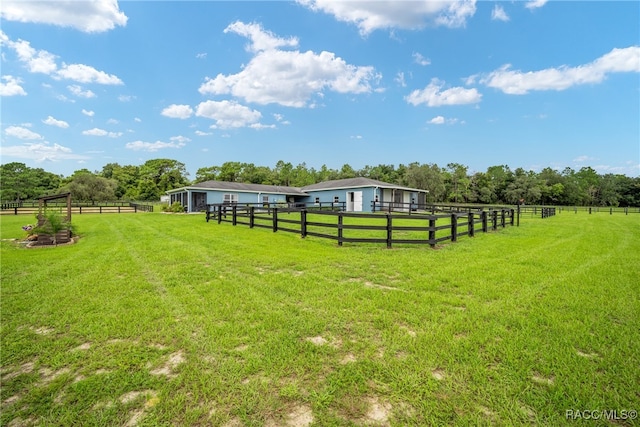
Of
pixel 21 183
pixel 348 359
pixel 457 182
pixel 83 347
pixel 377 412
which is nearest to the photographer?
pixel 377 412

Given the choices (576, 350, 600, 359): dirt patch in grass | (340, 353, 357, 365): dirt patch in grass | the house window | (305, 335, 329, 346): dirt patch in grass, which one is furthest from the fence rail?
(576, 350, 600, 359): dirt patch in grass

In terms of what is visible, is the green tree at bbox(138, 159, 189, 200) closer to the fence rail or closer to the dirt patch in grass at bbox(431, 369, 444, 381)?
the fence rail

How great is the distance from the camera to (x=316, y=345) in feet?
8.97

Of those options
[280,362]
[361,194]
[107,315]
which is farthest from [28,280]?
[361,194]

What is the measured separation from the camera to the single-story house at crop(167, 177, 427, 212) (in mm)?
26420

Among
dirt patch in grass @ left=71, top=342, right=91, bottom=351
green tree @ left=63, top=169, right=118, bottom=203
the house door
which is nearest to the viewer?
dirt patch in grass @ left=71, top=342, right=91, bottom=351

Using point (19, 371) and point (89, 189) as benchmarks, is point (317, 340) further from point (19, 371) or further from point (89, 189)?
point (89, 189)

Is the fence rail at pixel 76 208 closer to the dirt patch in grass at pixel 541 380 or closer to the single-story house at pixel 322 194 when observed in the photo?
the single-story house at pixel 322 194

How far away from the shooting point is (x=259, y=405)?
1927mm

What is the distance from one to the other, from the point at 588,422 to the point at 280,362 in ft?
7.43

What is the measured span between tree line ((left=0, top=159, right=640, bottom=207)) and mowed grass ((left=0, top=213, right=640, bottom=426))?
52.1 m

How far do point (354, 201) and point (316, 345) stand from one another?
25024 millimetres

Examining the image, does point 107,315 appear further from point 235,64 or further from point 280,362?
point 235,64

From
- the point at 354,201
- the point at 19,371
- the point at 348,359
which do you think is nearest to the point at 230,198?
the point at 354,201
